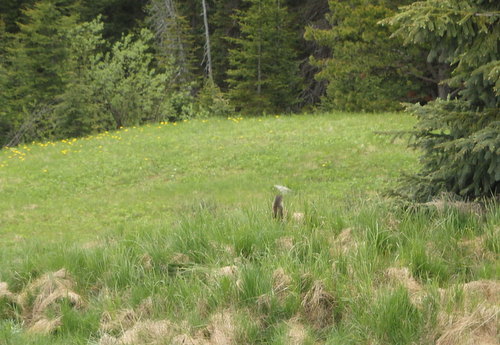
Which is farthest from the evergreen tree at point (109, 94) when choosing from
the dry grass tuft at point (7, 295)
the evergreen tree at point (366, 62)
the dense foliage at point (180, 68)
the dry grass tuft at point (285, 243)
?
the dry grass tuft at point (285, 243)

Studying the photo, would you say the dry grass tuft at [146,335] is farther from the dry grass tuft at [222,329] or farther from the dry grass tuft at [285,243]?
the dry grass tuft at [285,243]

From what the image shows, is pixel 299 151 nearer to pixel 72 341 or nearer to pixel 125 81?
pixel 72 341

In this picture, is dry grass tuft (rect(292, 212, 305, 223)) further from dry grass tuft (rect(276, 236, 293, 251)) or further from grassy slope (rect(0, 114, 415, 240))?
grassy slope (rect(0, 114, 415, 240))

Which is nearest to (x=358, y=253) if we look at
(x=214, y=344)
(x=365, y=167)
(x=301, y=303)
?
(x=301, y=303)

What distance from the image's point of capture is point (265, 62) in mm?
28688

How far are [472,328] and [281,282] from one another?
1.28 m

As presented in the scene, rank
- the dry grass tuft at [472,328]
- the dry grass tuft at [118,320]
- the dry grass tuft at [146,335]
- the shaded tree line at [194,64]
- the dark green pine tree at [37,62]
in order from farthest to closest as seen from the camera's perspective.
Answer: the dark green pine tree at [37,62] → the shaded tree line at [194,64] → the dry grass tuft at [118,320] → the dry grass tuft at [146,335] → the dry grass tuft at [472,328]

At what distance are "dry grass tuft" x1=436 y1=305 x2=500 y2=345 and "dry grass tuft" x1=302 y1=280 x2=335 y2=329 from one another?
74 cm

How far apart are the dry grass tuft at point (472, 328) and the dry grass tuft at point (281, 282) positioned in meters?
1.04

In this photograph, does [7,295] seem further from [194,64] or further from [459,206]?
[194,64]

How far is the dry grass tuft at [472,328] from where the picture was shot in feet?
11.0

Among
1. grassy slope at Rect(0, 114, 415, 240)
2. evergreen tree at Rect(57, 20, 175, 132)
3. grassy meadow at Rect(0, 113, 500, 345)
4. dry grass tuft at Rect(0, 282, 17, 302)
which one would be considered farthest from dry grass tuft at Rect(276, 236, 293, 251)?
evergreen tree at Rect(57, 20, 175, 132)

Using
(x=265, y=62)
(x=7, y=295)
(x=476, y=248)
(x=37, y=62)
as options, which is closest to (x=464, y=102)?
(x=476, y=248)

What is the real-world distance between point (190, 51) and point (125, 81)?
335 inches
